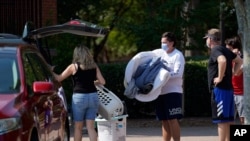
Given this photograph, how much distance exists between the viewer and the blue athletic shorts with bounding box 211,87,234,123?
10.3 meters

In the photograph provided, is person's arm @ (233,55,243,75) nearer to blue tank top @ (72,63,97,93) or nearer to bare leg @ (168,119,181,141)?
bare leg @ (168,119,181,141)

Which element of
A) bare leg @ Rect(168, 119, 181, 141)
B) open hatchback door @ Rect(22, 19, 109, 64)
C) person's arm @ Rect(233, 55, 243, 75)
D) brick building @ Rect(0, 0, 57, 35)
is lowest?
bare leg @ Rect(168, 119, 181, 141)

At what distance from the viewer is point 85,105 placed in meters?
10.4

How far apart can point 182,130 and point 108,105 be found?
4.71 m

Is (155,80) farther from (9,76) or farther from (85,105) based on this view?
(9,76)

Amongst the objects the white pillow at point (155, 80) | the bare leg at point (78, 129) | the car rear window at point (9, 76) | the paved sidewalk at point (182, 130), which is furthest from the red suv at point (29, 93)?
the paved sidewalk at point (182, 130)

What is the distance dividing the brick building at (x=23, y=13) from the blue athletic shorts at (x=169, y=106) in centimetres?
626

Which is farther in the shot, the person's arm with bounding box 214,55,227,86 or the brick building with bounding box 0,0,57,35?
the brick building with bounding box 0,0,57,35

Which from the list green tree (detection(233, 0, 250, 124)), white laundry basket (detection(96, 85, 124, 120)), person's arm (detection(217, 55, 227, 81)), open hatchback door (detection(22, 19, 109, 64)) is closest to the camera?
green tree (detection(233, 0, 250, 124))

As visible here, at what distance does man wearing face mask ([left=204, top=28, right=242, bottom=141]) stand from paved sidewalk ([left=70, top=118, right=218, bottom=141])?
2.89m

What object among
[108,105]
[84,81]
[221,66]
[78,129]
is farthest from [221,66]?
[78,129]

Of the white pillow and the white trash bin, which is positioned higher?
the white pillow

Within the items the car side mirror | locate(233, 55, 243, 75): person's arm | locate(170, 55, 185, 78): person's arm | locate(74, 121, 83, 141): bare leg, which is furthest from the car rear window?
locate(233, 55, 243, 75): person's arm

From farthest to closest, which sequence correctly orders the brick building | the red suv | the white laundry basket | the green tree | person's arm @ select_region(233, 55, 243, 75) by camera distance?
1. the brick building
2. person's arm @ select_region(233, 55, 243, 75)
3. the white laundry basket
4. the green tree
5. the red suv
